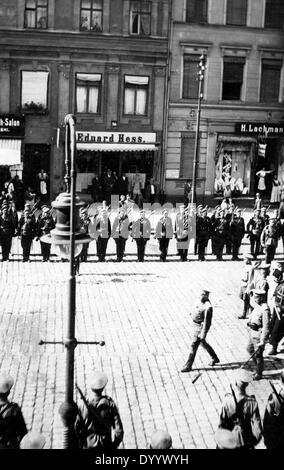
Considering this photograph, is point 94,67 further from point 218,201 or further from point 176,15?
point 218,201

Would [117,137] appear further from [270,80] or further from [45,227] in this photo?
[45,227]

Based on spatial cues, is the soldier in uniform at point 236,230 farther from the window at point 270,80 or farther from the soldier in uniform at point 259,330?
the window at point 270,80

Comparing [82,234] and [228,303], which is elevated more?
[82,234]

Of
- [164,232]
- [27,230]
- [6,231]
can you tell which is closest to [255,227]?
[164,232]

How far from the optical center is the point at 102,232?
19000mm

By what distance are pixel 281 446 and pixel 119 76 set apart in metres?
26.2

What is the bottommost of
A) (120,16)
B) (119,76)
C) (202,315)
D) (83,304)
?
(83,304)

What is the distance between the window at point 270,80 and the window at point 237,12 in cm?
250

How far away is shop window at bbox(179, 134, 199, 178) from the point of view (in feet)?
104

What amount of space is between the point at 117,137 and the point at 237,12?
939 cm

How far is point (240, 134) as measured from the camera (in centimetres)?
3212

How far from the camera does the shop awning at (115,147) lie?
30594mm

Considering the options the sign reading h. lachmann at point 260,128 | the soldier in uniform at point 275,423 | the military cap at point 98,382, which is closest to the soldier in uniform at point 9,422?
the military cap at point 98,382
